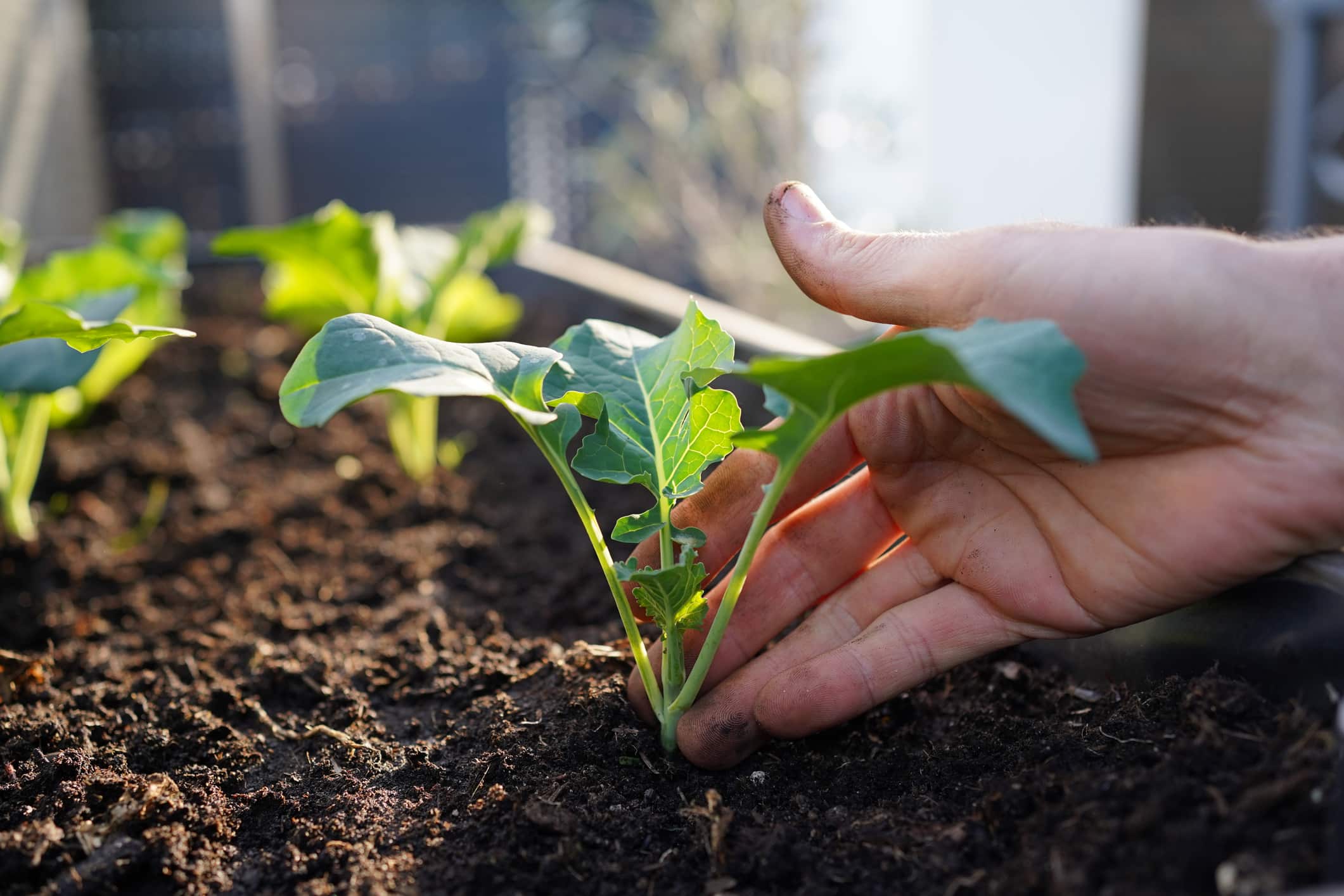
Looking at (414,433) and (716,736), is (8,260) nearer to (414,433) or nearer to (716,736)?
(414,433)

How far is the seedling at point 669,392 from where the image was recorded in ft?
2.25

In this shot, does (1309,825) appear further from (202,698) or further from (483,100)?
(483,100)

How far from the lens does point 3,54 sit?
3.26 meters

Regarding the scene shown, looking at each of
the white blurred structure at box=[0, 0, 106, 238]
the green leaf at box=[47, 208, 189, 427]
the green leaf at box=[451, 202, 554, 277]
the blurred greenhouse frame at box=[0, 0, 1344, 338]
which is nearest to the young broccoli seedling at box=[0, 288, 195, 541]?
the green leaf at box=[47, 208, 189, 427]

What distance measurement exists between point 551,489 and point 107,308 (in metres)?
0.88

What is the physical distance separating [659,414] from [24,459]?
4.18 feet

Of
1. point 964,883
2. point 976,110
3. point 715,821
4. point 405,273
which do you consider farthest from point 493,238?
point 976,110

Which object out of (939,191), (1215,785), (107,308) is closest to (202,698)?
(107,308)

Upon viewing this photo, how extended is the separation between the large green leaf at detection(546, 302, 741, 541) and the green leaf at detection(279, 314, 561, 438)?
0.08m

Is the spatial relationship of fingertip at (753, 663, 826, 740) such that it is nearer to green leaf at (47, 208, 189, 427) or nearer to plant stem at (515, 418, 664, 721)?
plant stem at (515, 418, 664, 721)

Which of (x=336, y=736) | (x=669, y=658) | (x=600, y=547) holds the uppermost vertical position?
(x=600, y=547)

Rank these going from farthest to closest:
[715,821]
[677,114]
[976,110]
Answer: [677,114], [976,110], [715,821]

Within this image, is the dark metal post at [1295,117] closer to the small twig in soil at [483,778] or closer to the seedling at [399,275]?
the seedling at [399,275]

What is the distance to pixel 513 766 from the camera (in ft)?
3.28
